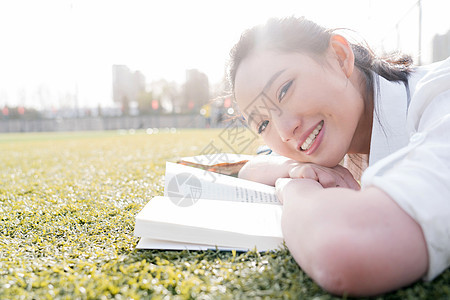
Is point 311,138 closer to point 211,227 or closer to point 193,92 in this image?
point 211,227

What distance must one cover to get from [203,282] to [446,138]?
58 centimetres

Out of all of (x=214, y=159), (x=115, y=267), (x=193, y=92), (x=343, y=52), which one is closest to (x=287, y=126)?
(x=343, y=52)

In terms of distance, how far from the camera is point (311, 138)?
A: 44.6 inches

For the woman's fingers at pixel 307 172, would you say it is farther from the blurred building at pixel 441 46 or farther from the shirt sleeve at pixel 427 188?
the blurred building at pixel 441 46

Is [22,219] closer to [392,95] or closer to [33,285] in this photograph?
[33,285]

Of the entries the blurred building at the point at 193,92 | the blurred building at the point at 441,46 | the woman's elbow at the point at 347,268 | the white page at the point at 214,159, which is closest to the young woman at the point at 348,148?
the woman's elbow at the point at 347,268

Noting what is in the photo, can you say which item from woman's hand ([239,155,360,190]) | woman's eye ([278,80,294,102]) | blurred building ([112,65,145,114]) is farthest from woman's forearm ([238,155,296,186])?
blurred building ([112,65,145,114])

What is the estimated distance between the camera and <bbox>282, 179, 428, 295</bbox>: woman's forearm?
0.59m

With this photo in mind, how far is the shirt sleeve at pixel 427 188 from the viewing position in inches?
24.0

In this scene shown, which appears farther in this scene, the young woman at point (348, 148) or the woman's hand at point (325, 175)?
the woman's hand at point (325, 175)

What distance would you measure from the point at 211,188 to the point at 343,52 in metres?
0.68

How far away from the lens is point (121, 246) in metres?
0.95

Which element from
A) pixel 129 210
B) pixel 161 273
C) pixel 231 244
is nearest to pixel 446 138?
pixel 231 244

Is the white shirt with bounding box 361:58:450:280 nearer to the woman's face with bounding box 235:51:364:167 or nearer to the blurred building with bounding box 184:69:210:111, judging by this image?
the woman's face with bounding box 235:51:364:167
